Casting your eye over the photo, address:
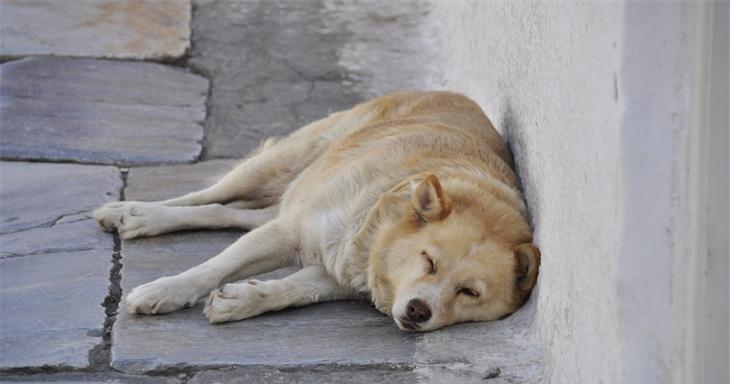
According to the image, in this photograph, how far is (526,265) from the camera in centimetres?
395

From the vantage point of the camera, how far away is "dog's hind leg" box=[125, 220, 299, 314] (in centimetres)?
406

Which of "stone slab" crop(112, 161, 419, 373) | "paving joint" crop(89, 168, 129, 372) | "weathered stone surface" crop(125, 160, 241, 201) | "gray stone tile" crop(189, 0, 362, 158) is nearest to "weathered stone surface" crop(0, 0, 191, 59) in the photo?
"gray stone tile" crop(189, 0, 362, 158)

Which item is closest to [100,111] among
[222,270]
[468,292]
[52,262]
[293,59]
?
[293,59]

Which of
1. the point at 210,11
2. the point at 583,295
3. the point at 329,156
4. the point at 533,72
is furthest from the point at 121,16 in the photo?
the point at 583,295

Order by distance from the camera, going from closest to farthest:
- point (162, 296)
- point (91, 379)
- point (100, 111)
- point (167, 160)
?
point (91, 379) → point (162, 296) → point (167, 160) → point (100, 111)

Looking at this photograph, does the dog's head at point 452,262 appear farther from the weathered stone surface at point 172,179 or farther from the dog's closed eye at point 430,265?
the weathered stone surface at point 172,179

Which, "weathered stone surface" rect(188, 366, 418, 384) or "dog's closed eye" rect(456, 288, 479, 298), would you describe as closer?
"weathered stone surface" rect(188, 366, 418, 384)

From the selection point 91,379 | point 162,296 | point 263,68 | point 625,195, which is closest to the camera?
point 625,195

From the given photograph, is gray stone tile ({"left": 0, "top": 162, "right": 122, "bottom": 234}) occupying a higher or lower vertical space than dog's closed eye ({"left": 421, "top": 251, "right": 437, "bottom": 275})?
lower

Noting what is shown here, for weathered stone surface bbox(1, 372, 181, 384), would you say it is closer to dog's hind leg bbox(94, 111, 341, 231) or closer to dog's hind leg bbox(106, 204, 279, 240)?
dog's hind leg bbox(106, 204, 279, 240)

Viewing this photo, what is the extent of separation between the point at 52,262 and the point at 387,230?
4.46 ft

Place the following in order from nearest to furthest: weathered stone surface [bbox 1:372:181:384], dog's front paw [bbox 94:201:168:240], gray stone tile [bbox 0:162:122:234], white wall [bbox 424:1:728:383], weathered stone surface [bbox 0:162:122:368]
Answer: white wall [bbox 424:1:728:383], weathered stone surface [bbox 1:372:181:384], weathered stone surface [bbox 0:162:122:368], dog's front paw [bbox 94:201:168:240], gray stone tile [bbox 0:162:122:234]

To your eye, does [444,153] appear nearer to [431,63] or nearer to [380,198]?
[380,198]

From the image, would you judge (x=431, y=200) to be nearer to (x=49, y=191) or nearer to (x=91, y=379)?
(x=91, y=379)
